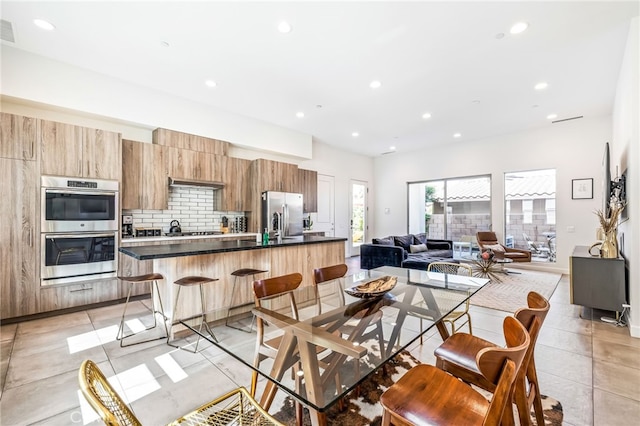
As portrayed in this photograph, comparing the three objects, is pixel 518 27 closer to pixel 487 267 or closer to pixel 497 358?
pixel 497 358

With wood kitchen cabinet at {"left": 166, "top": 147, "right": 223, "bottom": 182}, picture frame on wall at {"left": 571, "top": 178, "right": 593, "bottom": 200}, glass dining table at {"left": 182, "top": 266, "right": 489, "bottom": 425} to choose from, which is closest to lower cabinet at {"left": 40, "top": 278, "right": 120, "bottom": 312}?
wood kitchen cabinet at {"left": 166, "top": 147, "right": 223, "bottom": 182}

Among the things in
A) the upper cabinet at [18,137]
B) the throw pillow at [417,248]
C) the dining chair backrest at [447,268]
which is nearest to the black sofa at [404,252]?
the throw pillow at [417,248]

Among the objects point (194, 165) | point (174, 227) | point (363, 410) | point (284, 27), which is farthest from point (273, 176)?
point (363, 410)

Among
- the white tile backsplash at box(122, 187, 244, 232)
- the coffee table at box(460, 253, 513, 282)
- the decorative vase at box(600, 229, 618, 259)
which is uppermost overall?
the white tile backsplash at box(122, 187, 244, 232)

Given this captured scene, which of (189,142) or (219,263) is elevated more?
(189,142)

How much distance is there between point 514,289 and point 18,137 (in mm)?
7441

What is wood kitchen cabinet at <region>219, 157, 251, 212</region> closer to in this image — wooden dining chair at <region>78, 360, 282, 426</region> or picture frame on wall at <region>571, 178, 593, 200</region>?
wooden dining chair at <region>78, 360, 282, 426</region>

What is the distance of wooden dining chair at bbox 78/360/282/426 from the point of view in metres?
0.76

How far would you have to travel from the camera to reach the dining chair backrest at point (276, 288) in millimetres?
1915

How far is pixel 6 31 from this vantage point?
3131mm

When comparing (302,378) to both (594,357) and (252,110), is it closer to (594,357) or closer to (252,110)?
(594,357)

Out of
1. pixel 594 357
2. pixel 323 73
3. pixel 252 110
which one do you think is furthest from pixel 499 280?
pixel 252 110

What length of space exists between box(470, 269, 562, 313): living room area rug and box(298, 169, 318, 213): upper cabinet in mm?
4153

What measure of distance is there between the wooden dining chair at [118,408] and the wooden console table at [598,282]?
167 inches
